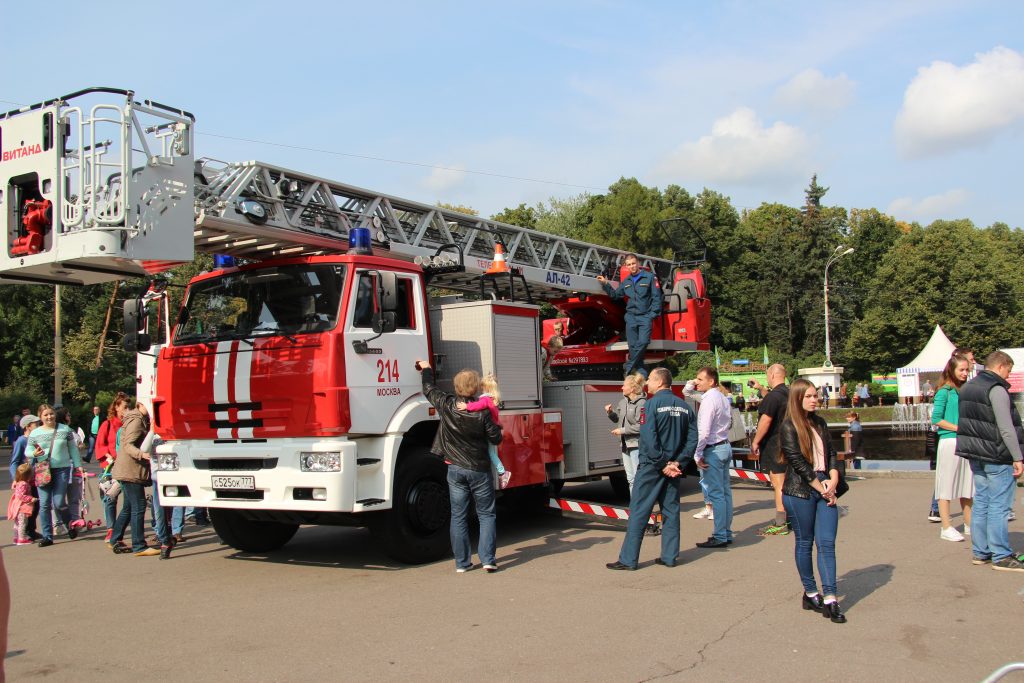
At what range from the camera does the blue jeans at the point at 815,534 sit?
5992 millimetres

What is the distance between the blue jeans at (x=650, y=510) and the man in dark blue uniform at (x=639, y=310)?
436cm

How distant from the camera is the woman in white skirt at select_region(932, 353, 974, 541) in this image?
332 inches

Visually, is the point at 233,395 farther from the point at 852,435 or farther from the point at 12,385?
the point at 12,385

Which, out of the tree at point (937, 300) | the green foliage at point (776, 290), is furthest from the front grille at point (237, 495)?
the tree at point (937, 300)

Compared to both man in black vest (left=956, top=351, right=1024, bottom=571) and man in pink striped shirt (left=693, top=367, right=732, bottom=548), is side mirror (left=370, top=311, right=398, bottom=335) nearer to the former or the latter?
man in pink striped shirt (left=693, top=367, right=732, bottom=548)

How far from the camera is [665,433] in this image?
7.79 meters

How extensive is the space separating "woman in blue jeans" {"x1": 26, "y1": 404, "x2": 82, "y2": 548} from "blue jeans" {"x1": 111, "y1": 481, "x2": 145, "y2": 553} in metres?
1.37

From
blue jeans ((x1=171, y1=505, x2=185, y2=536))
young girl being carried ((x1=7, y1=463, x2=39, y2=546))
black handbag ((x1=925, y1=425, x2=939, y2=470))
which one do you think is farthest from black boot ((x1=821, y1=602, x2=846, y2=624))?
young girl being carried ((x1=7, y1=463, x2=39, y2=546))

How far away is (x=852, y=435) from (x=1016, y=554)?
1099 cm

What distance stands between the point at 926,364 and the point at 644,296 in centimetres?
3097

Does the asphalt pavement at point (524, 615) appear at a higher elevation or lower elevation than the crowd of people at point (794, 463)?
lower

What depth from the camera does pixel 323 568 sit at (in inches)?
336

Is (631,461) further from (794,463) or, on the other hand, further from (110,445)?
(110,445)

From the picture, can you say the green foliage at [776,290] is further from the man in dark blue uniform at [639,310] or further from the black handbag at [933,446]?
the black handbag at [933,446]
